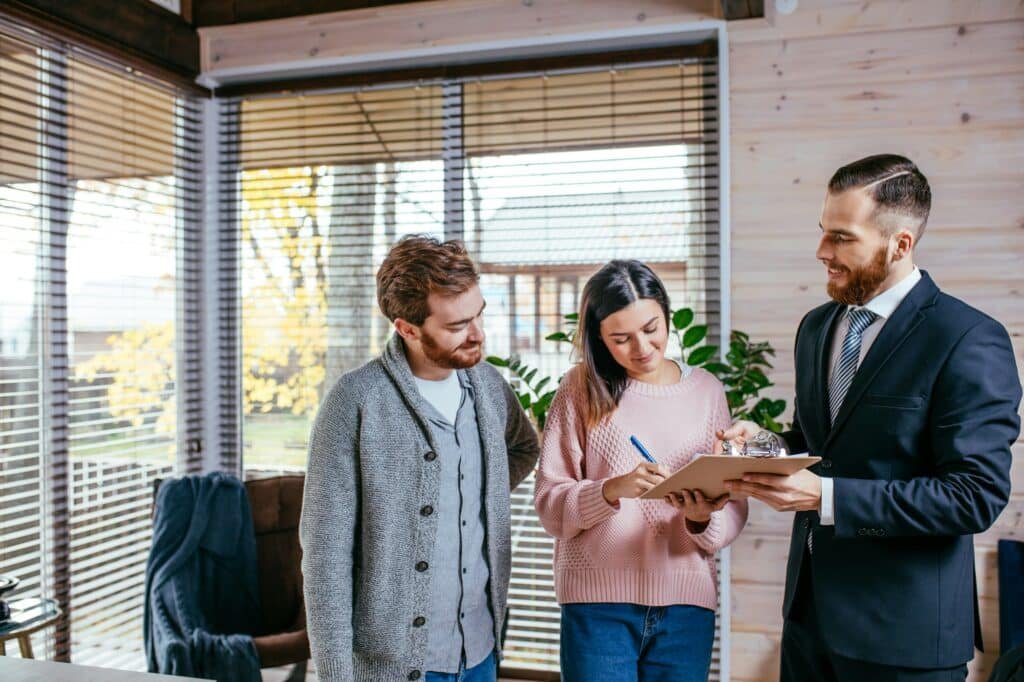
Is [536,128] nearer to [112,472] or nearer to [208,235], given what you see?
[208,235]

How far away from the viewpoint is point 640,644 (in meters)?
1.67

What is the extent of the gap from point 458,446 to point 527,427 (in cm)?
32

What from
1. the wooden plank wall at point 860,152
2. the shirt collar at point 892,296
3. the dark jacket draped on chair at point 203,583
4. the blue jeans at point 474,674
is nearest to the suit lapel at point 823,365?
the shirt collar at point 892,296

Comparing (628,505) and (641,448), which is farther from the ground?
(641,448)

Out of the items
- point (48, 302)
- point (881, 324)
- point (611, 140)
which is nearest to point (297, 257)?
point (48, 302)

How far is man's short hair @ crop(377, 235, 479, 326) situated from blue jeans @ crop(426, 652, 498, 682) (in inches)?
26.7

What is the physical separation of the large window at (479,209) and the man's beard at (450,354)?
129cm

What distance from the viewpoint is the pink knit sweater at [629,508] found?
1.67 meters

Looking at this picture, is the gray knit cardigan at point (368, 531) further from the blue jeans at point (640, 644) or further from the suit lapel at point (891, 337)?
the suit lapel at point (891, 337)

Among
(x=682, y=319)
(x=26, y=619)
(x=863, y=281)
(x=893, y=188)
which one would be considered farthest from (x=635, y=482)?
(x=26, y=619)

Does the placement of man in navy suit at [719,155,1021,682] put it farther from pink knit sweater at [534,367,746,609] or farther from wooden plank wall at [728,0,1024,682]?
wooden plank wall at [728,0,1024,682]

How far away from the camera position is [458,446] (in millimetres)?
1632

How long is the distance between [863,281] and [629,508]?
0.65 m

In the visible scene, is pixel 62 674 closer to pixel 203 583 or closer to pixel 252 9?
pixel 203 583
